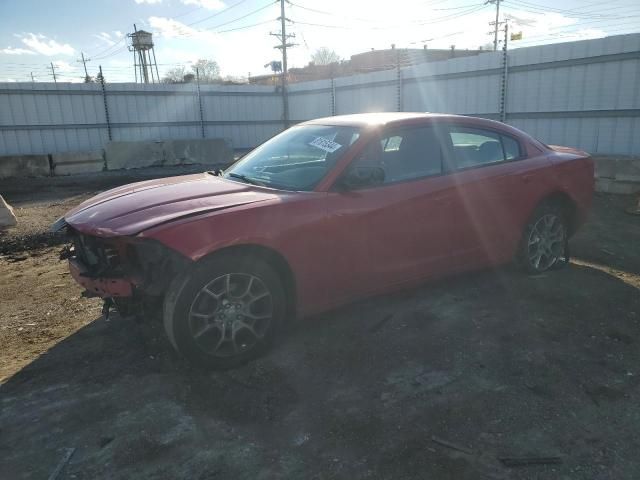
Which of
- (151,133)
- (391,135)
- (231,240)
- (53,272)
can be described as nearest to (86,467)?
(231,240)

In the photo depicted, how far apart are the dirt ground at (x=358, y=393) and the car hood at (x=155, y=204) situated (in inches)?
38.6

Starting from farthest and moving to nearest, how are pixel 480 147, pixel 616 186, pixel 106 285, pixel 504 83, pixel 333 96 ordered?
pixel 333 96 < pixel 504 83 < pixel 616 186 < pixel 480 147 < pixel 106 285

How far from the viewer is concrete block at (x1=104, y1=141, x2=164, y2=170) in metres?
16.1

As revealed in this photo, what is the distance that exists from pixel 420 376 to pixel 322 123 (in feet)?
7.71

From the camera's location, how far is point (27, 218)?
329 inches

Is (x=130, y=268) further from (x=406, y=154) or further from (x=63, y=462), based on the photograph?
(x=406, y=154)

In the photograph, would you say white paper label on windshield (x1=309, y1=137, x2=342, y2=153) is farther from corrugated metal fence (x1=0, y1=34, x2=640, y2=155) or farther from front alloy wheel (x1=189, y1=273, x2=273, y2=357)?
corrugated metal fence (x1=0, y1=34, x2=640, y2=155)

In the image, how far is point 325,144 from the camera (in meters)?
3.95

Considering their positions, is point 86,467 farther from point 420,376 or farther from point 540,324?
point 540,324

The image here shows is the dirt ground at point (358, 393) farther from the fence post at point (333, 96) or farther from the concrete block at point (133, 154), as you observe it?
the fence post at point (333, 96)

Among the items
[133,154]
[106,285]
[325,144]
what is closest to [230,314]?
[106,285]

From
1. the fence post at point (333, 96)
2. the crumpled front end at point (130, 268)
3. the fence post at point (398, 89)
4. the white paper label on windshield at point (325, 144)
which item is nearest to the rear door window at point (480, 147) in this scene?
the white paper label on windshield at point (325, 144)

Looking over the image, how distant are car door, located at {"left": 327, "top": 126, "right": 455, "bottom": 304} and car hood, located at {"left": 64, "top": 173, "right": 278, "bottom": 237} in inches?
25.0

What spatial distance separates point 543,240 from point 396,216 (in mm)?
2029
